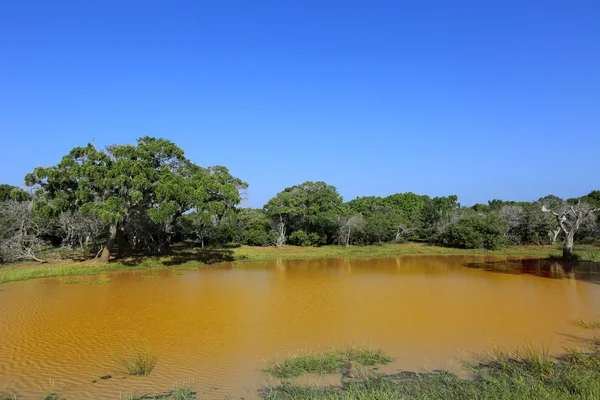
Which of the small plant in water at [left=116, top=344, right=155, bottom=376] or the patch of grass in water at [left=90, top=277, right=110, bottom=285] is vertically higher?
the patch of grass in water at [left=90, top=277, right=110, bottom=285]

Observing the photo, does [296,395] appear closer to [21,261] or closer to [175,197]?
[175,197]

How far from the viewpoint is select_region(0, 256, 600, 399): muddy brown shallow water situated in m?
7.36

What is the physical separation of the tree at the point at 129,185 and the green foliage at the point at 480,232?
1968cm

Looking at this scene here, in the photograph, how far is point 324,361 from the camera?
730cm

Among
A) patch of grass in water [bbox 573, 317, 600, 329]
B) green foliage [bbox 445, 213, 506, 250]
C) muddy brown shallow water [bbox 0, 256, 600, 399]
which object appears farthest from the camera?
green foliage [bbox 445, 213, 506, 250]

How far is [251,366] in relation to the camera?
Answer: 7.54 metres

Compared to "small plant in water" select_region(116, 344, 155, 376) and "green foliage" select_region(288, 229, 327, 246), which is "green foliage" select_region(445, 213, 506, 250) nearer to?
"green foliage" select_region(288, 229, 327, 246)

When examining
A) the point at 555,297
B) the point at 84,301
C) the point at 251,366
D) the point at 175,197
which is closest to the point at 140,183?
the point at 175,197

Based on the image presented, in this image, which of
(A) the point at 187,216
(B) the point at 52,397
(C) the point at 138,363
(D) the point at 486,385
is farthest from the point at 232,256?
(D) the point at 486,385

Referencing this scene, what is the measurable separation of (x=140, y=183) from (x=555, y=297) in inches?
718

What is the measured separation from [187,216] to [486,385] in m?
28.6

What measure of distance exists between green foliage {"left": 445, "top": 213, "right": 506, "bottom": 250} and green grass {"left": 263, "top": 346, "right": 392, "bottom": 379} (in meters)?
25.8

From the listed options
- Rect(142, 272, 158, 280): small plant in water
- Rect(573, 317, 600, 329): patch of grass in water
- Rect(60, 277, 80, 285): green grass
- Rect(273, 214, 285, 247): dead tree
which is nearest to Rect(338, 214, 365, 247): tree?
Rect(273, 214, 285, 247): dead tree

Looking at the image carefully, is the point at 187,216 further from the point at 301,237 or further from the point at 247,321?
the point at 247,321
